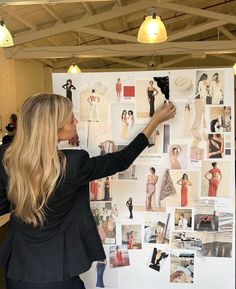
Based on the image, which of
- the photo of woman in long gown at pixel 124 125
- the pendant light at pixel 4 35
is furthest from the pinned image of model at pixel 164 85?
the pendant light at pixel 4 35

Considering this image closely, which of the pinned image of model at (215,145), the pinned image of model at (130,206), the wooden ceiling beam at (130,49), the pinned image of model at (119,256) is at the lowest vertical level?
the pinned image of model at (119,256)

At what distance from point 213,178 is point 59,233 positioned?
0.87 meters

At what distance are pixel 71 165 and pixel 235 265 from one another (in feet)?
3.65

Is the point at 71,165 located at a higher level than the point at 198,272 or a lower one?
higher

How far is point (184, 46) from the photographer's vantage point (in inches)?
285

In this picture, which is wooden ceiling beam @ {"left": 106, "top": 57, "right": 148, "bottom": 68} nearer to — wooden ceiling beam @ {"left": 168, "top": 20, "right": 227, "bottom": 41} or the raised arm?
wooden ceiling beam @ {"left": 168, "top": 20, "right": 227, "bottom": 41}

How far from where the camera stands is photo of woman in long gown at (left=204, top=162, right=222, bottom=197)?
194 centimetres

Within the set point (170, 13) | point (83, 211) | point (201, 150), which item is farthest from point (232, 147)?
point (170, 13)

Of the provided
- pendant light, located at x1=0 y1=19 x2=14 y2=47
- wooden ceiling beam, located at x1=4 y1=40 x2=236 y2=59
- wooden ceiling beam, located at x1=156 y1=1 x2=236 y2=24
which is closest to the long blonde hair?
pendant light, located at x1=0 y1=19 x2=14 y2=47

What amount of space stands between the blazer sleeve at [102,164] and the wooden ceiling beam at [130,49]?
5.92 m

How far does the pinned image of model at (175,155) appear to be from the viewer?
1952 mm

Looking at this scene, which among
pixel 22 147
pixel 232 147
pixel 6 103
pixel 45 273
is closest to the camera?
pixel 22 147

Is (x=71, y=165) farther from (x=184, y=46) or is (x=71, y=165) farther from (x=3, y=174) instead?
(x=184, y=46)

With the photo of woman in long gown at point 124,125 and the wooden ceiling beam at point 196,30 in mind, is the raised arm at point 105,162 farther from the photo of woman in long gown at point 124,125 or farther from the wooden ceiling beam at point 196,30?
the wooden ceiling beam at point 196,30
